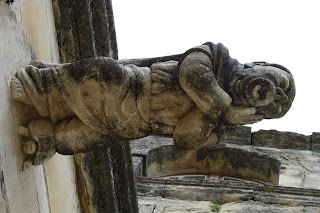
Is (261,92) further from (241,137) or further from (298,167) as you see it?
(241,137)

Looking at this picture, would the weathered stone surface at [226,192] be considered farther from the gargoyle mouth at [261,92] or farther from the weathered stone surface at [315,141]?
the gargoyle mouth at [261,92]

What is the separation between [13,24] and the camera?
3.59 m

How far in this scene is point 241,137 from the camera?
920 cm

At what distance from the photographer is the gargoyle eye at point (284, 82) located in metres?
3.37

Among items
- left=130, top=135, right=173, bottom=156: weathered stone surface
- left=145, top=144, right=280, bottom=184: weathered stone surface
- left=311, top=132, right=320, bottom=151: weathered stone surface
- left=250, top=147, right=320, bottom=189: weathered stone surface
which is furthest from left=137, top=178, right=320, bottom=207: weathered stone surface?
left=311, top=132, right=320, bottom=151: weathered stone surface

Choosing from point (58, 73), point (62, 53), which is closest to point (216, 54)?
point (58, 73)

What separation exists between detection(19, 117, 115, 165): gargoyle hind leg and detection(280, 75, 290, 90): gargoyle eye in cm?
116

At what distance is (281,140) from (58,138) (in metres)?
6.50

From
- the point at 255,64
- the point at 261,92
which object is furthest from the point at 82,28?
the point at 261,92

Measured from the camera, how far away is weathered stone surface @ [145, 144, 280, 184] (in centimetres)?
843

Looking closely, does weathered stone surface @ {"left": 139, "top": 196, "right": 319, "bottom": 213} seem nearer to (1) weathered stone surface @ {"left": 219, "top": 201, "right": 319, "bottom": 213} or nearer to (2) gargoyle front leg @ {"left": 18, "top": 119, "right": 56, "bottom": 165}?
(1) weathered stone surface @ {"left": 219, "top": 201, "right": 319, "bottom": 213}

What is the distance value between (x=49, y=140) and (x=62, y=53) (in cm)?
164

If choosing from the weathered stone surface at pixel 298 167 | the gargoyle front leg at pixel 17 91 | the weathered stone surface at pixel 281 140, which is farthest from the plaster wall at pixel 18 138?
the weathered stone surface at pixel 281 140

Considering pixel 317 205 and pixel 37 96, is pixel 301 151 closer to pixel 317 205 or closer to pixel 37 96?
pixel 317 205
